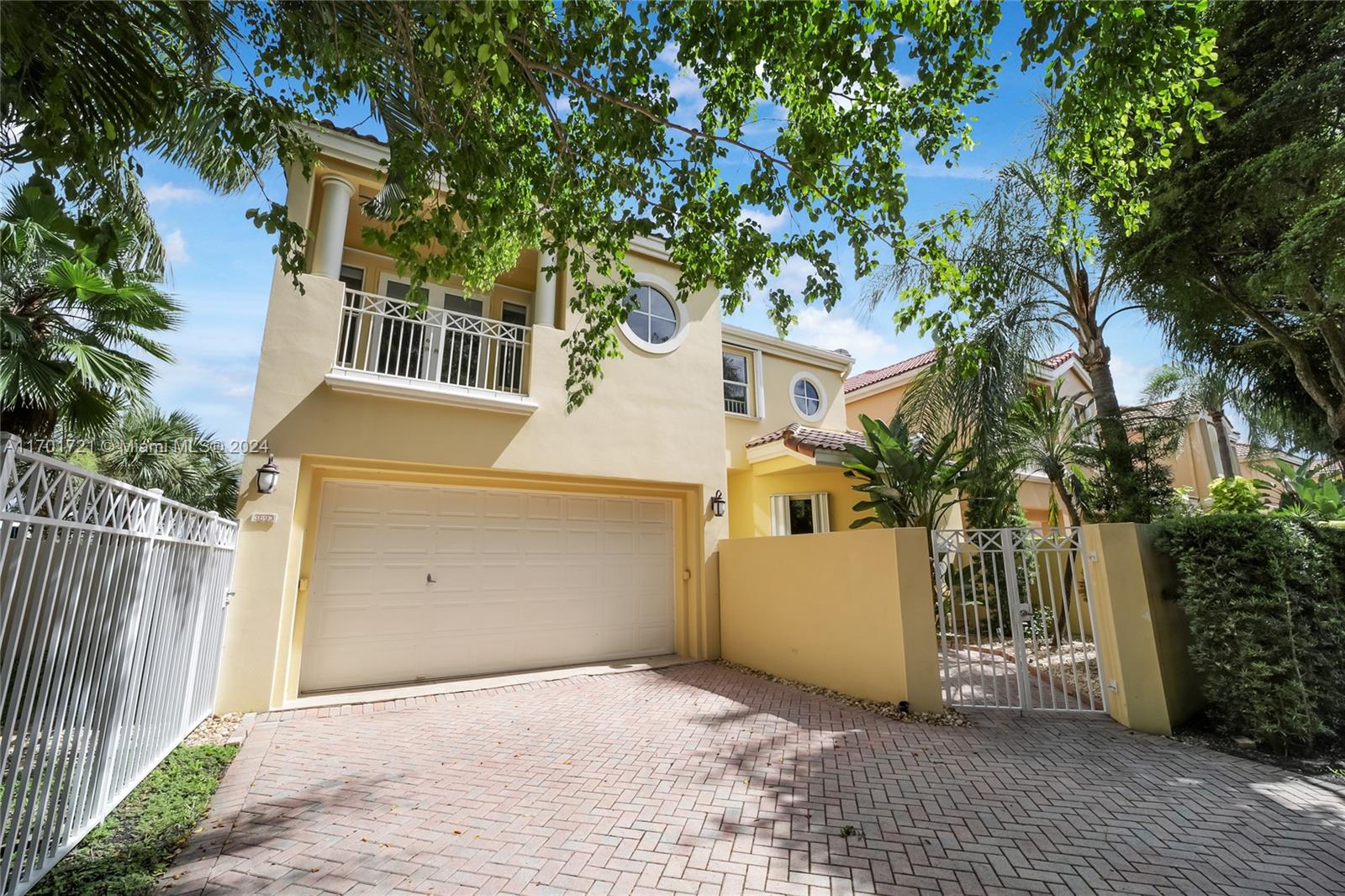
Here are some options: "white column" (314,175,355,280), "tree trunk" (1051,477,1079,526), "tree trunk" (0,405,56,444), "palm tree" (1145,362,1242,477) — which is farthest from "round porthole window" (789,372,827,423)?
"tree trunk" (0,405,56,444)

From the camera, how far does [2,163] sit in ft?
12.0

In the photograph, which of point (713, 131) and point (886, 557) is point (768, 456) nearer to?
point (886, 557)

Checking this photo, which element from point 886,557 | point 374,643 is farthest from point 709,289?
point 374,643

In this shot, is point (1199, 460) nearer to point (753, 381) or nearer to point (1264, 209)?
point (1264, 209)

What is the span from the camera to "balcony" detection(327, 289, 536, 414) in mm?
8391

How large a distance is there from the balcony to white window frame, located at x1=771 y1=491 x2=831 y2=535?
308 inches

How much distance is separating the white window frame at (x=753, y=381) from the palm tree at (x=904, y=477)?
569 cm

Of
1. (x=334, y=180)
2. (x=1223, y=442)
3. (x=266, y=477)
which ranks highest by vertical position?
(x=334, y=180)

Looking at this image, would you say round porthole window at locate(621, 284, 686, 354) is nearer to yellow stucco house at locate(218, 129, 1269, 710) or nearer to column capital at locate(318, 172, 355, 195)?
yellow stucco house at locate(218, 129, 1269, 710)

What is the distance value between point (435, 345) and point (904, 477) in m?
8.27

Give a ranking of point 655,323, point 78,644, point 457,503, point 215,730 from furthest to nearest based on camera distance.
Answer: point 655,323
point 457,503
point 215,730
point 78,644

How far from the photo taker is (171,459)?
46.2 feet

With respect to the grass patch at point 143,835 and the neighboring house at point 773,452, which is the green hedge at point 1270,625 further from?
the grass patch at point 143,835

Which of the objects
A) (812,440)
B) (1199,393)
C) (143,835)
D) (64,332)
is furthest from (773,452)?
(1199,393)
